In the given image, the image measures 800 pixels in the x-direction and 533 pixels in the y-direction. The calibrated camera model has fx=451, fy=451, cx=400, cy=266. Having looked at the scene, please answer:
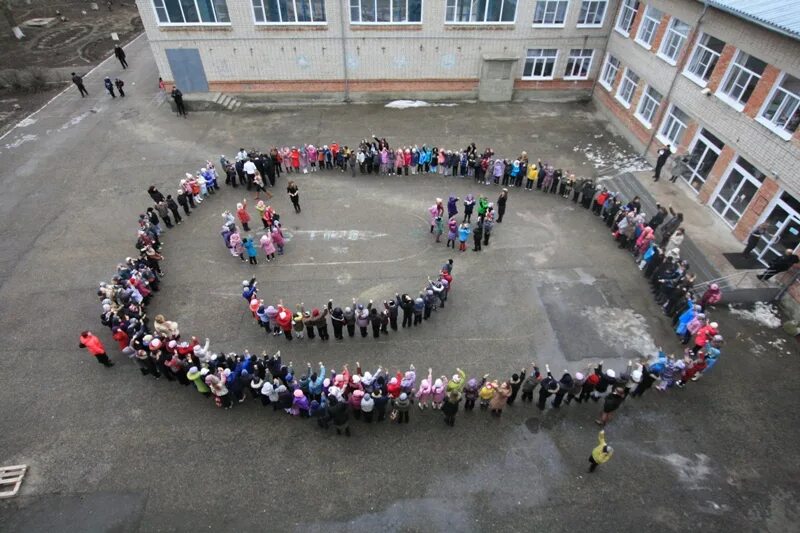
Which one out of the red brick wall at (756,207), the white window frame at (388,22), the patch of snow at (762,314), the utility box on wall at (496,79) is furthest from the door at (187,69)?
the patch of snow at (762,314)

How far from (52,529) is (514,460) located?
9.10 m

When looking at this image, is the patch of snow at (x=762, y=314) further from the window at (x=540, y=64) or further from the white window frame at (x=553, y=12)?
the white window frame at (x=553, y=12)

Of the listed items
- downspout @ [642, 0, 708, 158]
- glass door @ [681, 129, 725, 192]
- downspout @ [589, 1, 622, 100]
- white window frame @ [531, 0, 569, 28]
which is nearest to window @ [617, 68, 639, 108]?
downspout @ [589, 1, 622, 100]

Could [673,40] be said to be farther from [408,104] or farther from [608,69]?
[408,104]

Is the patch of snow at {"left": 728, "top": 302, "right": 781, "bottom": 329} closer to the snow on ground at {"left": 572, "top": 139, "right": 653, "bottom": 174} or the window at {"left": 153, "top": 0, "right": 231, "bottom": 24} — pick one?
the snow on ground at {"left": 572, "top": 139, "right": 653, "bottom": 174}

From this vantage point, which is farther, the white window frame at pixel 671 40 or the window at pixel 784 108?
the white window frame at pixel 671 40

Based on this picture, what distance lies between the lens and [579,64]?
2436 cm

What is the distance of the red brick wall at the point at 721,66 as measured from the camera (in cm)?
1510

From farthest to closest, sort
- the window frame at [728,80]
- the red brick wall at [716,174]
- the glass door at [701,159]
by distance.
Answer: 1. the glass door at [701,159]
2. the red brick wall at [716,174]
3. the window frame at [728,80]

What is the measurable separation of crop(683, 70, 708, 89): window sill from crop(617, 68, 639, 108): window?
11.8 ft

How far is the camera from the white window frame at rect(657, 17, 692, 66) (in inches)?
694

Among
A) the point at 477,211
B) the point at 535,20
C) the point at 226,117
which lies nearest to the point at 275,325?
the point at 477,211

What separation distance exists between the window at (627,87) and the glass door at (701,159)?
551 cm

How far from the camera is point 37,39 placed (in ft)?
103
